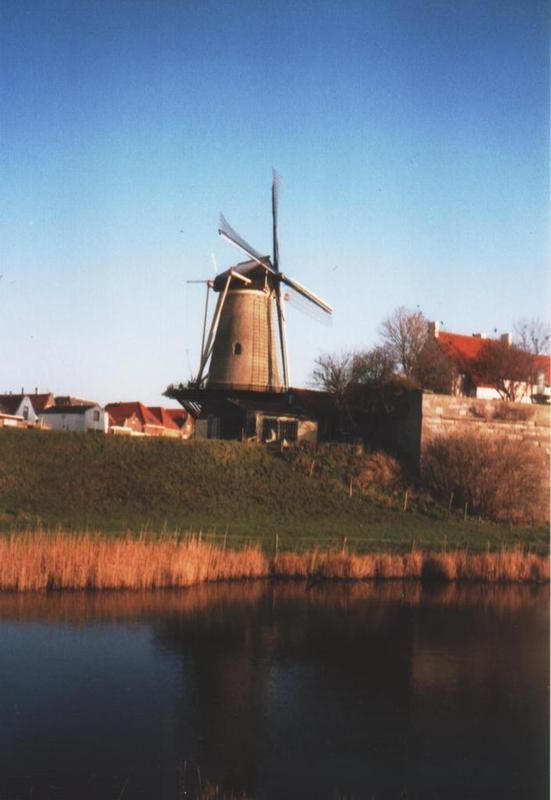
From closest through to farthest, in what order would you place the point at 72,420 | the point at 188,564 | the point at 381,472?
1. the point at 188,564
2. the point at 381,472
3. the point at 72,420

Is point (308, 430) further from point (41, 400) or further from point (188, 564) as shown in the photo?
point (41, 400)

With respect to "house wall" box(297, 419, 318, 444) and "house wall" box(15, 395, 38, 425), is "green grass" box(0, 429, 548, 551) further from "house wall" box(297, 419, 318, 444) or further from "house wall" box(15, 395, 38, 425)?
"house wall" box(15, 395, 38, 425)

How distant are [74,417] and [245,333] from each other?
1933cm

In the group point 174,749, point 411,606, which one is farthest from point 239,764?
point 411,606

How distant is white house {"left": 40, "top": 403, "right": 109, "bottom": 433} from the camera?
4872 centimetres

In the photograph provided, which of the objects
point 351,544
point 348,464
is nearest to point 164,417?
point 348,464

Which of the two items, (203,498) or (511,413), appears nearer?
(203,498)

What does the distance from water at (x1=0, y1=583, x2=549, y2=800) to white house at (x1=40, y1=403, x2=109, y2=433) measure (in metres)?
33.7

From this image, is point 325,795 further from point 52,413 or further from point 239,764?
point 52,413

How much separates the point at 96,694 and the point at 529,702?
6012mm

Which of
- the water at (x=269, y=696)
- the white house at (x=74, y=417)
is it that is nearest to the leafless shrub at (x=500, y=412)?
the water at (x=269, y=696)

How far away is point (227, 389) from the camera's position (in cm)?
3269

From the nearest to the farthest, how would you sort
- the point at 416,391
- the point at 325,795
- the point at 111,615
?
1. the point at 325,795
2. the point at 111,615
3. the point at 416,391

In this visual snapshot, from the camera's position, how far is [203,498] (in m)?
26.1
